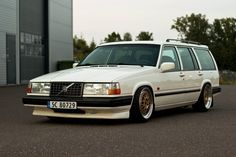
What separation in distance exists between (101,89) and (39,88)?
115cm

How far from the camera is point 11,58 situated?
26047 millimetres

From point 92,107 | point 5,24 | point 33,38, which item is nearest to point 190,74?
point 92,107

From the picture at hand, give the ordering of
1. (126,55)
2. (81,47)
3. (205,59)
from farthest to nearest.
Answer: (81,47), (205,59), (126,55)

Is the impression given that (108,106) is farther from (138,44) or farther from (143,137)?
(138,44)

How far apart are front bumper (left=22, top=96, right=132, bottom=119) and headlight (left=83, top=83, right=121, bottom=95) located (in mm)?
99

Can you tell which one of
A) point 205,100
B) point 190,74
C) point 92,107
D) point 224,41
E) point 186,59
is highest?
point 224,41

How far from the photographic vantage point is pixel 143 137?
280 inches

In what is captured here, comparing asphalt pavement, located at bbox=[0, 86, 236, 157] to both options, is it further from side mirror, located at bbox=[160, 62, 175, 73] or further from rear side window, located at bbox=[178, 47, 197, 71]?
rear side window, located at bbox=[178, 47, 197, 71]

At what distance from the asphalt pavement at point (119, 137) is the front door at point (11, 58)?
15871 mm

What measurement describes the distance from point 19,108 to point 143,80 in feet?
13.9

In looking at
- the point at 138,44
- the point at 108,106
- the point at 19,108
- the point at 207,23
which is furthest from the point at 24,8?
the point at 207,23

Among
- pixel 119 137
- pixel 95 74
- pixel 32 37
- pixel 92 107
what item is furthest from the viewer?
pixel 32 37

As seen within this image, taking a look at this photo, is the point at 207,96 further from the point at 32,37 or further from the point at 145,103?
the point at 32,37

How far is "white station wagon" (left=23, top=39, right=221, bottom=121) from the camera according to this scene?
8367mm
